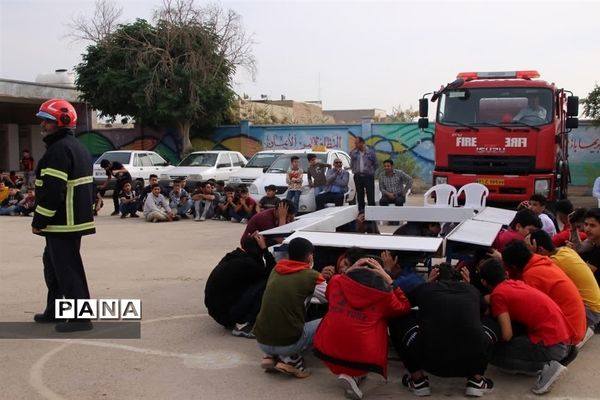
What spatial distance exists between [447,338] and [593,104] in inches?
662

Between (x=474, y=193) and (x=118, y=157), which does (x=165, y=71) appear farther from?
(x=474, y=193)

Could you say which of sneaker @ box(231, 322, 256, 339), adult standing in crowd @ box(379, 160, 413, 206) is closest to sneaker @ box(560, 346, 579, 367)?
sneaker @ box(231, 322, 256, 339)

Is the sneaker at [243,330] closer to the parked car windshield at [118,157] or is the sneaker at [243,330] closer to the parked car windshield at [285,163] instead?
the parked car windshield at [285,163]

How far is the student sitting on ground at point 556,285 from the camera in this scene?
5.02 m

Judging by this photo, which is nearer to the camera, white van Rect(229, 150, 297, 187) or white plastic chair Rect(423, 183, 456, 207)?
white plastic chair Rect(423, 183, 456, 207)

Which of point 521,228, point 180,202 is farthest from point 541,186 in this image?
point 180,202

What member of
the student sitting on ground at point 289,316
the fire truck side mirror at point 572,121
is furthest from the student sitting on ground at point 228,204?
the student sitting on ground at point 289,316

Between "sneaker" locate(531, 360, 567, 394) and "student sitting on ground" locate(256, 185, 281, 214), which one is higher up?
"student sitting on ground" locate(256, 185, 281, 214)

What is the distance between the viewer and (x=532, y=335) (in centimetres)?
481

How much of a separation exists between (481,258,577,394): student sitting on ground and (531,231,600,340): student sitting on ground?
0.69 metres

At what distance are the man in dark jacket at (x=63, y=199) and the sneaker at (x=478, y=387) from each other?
3602 mm

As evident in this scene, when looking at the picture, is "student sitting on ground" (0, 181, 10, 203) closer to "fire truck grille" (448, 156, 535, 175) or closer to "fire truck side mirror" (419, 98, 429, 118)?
"fire truck side mirror" (419, 98, 429, 118)

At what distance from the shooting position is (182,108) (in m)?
27.9

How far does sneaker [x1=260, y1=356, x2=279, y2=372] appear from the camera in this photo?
16.8ft
